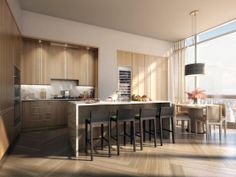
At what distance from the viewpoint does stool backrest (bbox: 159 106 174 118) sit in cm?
412

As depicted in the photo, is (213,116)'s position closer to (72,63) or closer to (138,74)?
(138,74)

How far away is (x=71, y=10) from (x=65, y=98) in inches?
110

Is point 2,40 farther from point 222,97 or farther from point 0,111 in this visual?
point 222,97

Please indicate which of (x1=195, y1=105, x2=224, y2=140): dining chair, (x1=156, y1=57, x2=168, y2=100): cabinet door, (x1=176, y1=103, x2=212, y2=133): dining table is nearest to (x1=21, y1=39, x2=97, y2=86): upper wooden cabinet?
(x1=156, y1=57, x2=168, y2=100): cabinet door

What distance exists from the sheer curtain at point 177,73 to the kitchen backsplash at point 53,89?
371 cm

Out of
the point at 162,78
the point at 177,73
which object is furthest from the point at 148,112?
the point at 177,73

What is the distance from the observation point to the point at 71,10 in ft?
16.3

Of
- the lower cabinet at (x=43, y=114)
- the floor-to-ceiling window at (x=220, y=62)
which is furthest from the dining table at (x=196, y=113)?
the lower cabinet at (x=43, y=114)

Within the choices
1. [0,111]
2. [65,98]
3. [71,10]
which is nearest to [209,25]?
[71,10]

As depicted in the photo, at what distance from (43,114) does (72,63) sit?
1958 millimetres

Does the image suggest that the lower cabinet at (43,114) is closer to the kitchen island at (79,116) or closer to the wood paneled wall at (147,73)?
the kitchen island at (79,116)

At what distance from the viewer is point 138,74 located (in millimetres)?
6969

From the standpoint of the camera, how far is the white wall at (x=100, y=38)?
16.9 feet

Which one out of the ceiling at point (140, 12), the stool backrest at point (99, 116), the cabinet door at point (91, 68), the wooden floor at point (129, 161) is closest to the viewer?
the wooden floor at point (129, 161)
